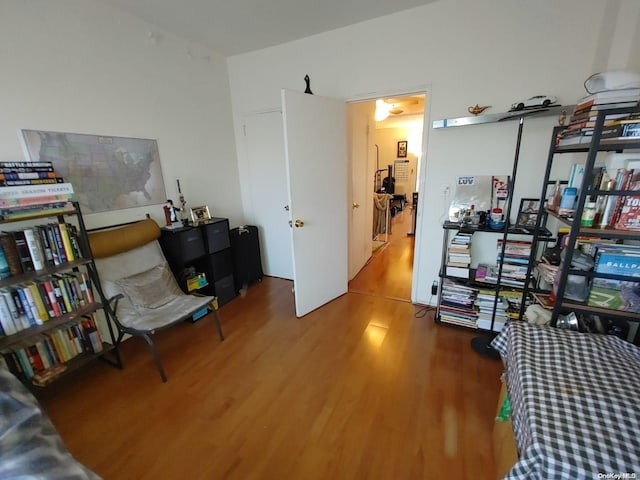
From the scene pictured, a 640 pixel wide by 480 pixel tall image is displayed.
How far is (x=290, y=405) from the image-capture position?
1660mm

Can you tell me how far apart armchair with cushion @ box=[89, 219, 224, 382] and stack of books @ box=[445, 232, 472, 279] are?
2.00m

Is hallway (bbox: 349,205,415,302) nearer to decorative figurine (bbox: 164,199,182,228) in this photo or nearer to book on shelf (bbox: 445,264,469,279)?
book on shelf (bbox: 445,264,469,279)

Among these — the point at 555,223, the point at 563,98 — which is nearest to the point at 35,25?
the point at 563,98

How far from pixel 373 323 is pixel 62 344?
2305mm

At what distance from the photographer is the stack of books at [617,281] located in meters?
1.31

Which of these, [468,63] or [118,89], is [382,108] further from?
[118,89]

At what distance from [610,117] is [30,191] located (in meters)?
2.98

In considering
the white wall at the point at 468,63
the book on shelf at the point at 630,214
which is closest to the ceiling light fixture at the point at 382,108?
the white wall at the point at 468,63

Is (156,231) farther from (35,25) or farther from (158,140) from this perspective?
(35,25)

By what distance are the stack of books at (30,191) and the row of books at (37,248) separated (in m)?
0.12

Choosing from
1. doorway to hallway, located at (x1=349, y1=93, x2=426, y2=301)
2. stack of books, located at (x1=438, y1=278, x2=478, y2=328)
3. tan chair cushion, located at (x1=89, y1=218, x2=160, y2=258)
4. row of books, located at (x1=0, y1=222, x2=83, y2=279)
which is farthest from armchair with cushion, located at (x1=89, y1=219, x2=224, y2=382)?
stack of books, located at (x1=438, y1=278, x2=478, y2=328)

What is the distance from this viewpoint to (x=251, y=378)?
6.16ft

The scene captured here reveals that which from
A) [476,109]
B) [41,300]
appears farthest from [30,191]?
[476,109]

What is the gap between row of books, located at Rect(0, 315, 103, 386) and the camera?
5.25 feet
